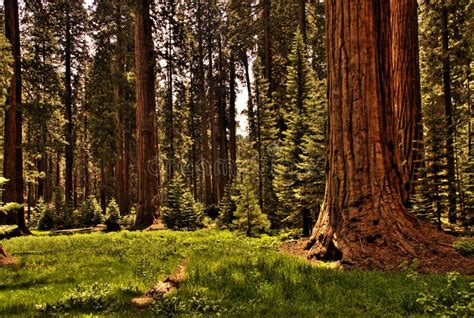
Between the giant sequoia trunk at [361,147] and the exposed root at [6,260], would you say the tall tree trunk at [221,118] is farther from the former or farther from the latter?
the giant sequoia trunk at [361,147]

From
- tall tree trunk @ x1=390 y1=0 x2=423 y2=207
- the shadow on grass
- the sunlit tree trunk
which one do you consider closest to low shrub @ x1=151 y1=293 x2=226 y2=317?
the shadow on grass

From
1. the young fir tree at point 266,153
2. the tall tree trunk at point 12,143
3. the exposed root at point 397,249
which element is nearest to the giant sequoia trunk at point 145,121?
the tall tree trunk at point 12,143

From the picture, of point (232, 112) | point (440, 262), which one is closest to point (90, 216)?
point (232, 112)

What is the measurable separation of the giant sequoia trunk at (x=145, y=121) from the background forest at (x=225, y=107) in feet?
0.24

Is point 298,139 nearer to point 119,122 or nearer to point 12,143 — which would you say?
point 12,143

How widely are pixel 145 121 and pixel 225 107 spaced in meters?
21.5

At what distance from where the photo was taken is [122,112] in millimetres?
29484

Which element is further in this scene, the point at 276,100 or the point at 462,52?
the point at 276,100

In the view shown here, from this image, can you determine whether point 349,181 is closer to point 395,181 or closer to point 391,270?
point 395,181

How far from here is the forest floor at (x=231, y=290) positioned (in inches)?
171

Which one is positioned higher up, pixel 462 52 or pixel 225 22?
pixel 225 22

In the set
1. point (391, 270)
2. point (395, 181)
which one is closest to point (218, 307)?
point (391, 270)

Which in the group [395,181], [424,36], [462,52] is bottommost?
[395,181]

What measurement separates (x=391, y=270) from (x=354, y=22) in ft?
16.9
